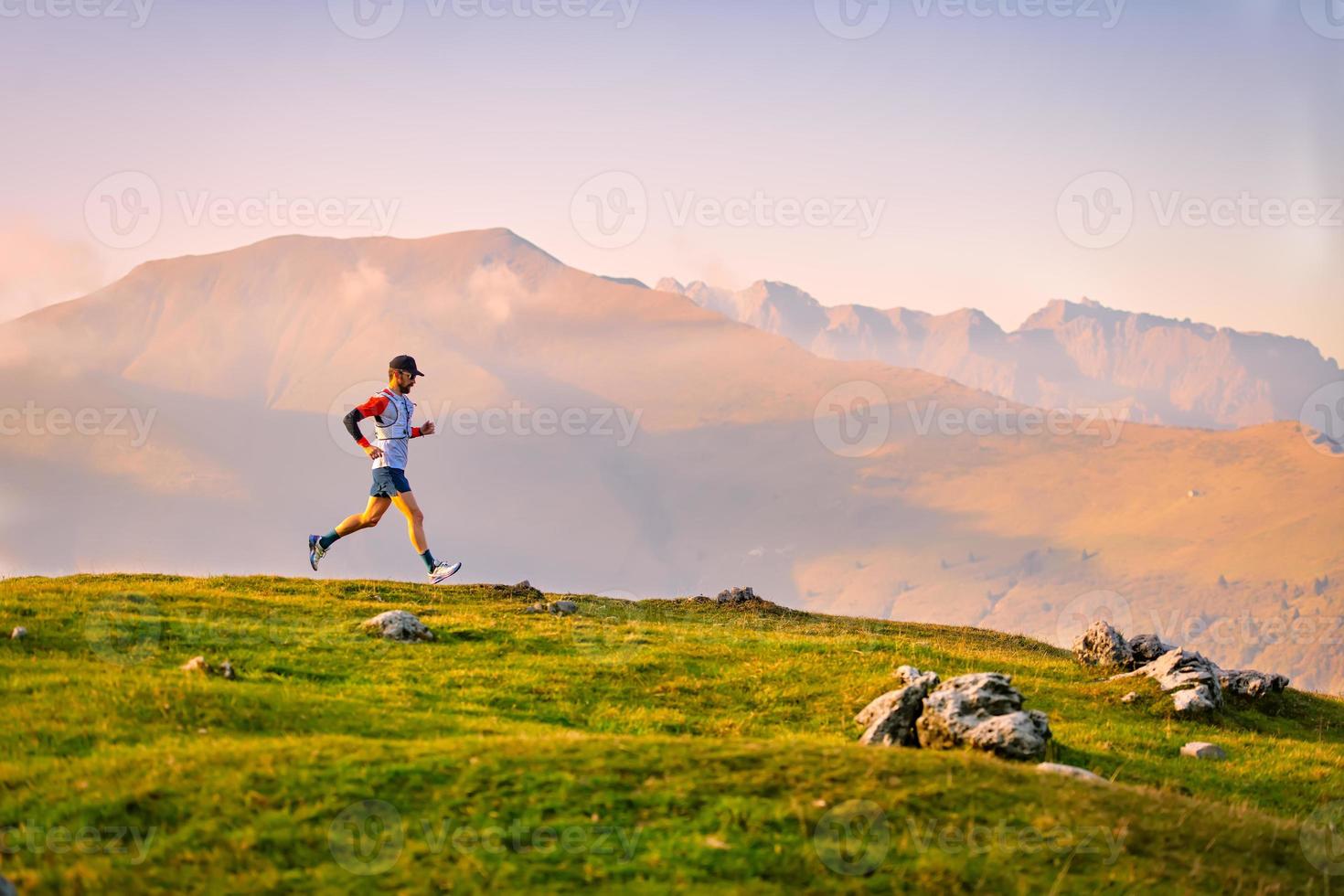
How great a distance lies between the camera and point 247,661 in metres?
21.4

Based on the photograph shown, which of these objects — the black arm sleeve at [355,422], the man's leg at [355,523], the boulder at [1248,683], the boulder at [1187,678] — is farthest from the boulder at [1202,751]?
the black arm sleeve at [355,422]

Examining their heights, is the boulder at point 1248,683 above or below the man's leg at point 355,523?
below

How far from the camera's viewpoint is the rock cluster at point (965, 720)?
17.9m

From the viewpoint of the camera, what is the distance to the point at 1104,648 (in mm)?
30953

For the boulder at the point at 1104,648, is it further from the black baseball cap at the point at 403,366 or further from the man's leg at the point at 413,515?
the black baseball cap at the point at 403,366

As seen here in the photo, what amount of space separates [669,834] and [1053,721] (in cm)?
1416

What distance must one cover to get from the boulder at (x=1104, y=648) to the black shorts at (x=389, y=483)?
2101cm

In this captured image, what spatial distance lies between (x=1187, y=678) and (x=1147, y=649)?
4.44 meters

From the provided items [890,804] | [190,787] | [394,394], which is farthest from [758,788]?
[394,394]

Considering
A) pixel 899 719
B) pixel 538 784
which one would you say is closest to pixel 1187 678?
pixel 899 719

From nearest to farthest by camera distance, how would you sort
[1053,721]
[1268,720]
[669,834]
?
1. [669,834]
2. [1053,721]
3. [1268,720]

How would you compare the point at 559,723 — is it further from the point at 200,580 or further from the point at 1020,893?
the point at 200,580

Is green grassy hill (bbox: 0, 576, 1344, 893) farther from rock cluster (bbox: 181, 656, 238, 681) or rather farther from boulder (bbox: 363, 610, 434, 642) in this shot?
boulder (bbox: 363, 610, 434, 642)

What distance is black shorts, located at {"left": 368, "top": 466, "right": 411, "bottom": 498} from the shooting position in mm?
28125
